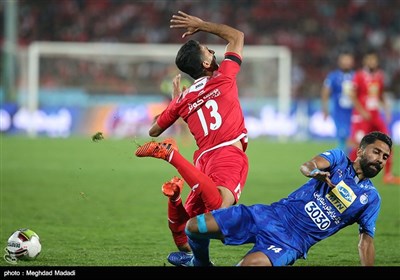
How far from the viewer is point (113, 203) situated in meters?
12.0

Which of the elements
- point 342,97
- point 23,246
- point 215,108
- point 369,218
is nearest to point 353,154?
point 342,97

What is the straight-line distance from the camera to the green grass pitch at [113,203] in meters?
8.05

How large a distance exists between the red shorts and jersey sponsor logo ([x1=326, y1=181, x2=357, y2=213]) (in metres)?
0.97

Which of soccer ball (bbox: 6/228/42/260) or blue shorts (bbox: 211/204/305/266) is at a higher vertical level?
blue shorts (bbox: 211/204/305/266)

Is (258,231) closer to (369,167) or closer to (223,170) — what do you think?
(223,170)

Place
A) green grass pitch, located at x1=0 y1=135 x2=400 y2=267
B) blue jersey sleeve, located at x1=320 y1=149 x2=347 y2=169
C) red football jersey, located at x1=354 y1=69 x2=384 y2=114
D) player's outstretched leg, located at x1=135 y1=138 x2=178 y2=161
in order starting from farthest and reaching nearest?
1. red football jersey, located at x1=354 y1=69 x2=384 y2=114
2. green grass pitch, located at x1=0 y1=135 x2=400 y2=267
3. player's outstretched leg, located at x1=135 y1=138 x2=178 y2=161
4. blue jersey sleeve, located at x1=320 y1=149 x2=347 y2=169

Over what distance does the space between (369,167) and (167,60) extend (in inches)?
807

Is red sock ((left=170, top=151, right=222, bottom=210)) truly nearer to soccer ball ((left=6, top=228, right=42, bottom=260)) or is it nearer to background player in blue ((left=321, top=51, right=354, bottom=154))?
soccer ball ((left=6, top=228, right=42, bottom=260))

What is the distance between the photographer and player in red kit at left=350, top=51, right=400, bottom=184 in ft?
50.1

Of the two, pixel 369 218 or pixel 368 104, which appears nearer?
pixel 369 218
